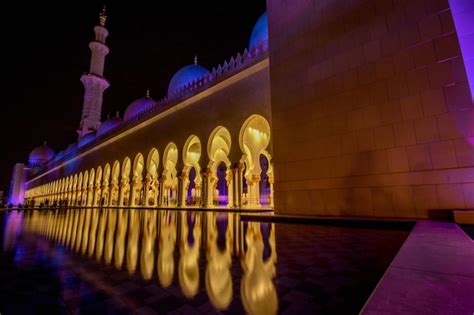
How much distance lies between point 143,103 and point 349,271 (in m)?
16.1

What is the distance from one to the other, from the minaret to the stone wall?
20.1m

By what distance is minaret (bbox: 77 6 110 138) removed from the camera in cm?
2009

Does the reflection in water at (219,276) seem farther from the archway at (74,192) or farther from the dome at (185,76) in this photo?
the archway at (74,192)

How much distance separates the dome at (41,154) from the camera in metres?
29.9

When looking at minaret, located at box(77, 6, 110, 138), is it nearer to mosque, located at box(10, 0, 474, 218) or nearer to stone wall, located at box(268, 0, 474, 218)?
mosque, located at box(10, 0, 474, 218)

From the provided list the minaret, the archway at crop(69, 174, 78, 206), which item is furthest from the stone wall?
the minaret

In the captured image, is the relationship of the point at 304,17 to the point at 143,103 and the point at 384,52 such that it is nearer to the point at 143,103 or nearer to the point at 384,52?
the point at 384,52

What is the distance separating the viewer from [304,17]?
209 inches

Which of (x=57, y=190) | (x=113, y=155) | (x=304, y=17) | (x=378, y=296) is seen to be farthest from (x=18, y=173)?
(x=378, y=296)

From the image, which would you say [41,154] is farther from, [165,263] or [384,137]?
[384,137]

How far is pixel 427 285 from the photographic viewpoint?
2.62ft

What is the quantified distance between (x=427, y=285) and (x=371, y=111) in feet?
12.9

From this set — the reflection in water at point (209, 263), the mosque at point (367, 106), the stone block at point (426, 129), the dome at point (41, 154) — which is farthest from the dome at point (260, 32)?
the dome at point (41, 154)

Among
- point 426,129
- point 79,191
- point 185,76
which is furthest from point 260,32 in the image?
point 79,191
